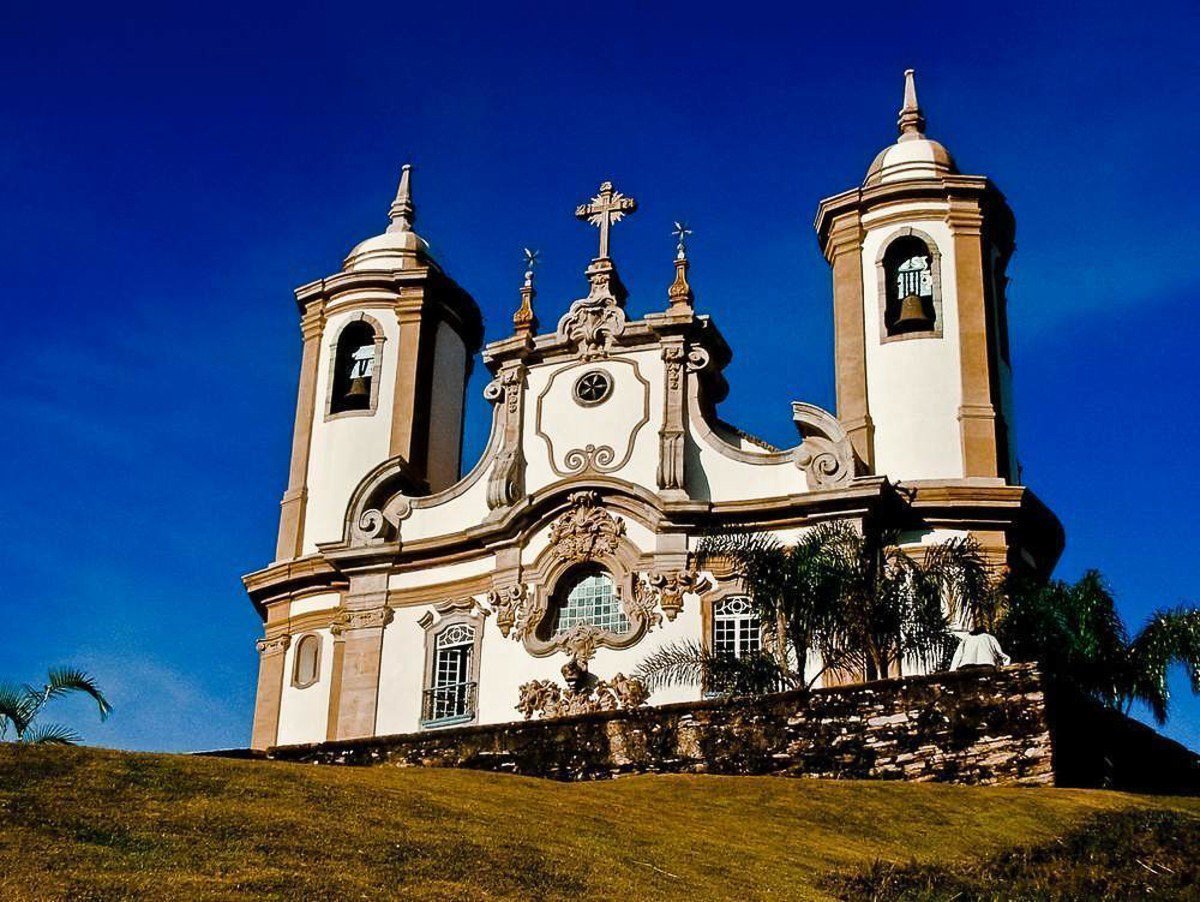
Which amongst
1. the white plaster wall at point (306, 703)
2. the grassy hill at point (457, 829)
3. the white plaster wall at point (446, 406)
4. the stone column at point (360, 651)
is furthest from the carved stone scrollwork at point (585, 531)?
the grassy hill at point (457, 829)

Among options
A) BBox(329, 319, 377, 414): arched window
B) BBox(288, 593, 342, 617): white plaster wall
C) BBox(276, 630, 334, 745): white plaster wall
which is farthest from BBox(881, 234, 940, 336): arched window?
BBox(276, 630, 334, 745): white plaster wall

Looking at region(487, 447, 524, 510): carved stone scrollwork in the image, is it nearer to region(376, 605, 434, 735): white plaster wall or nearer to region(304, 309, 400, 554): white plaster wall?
region(376, 605, 434, 735): white plaster wall

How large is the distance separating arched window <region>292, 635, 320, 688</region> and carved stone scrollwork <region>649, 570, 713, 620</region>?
833 cm

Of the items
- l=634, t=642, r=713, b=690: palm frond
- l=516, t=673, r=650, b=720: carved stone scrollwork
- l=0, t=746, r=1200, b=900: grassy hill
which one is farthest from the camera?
l=516, t=673, r=650, b=720: carved stone scrollwork

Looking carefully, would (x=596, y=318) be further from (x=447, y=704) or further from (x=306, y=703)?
(x=306, y=703)

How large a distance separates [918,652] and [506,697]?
8.60 metres

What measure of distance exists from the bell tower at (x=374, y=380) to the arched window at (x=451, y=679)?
4.64m

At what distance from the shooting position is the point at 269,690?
3638 centimetres

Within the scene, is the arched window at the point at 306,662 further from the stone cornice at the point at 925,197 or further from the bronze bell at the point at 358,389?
the stone cornice at the point at 925,197

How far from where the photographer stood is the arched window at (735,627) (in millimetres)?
30797

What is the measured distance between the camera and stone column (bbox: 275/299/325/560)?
1483 inches

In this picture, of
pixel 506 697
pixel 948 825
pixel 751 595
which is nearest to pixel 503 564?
pixel 506 697

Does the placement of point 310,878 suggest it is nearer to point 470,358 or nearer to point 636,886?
point 636,886

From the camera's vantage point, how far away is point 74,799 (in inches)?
558
